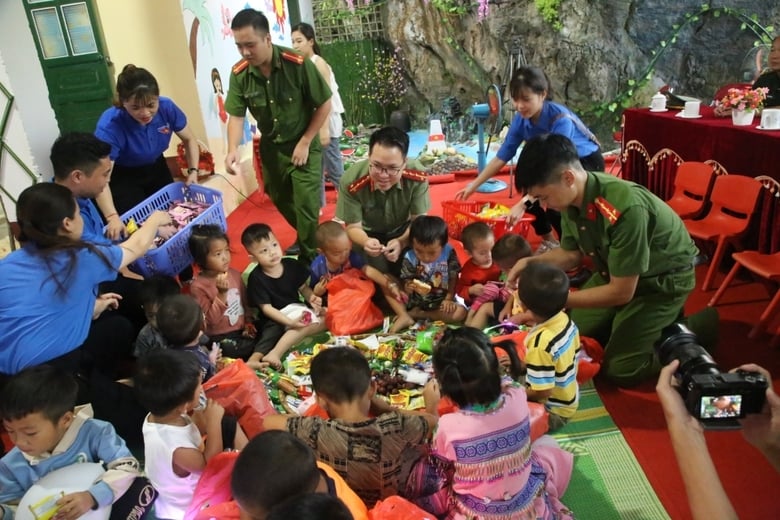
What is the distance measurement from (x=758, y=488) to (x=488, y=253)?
1476mm

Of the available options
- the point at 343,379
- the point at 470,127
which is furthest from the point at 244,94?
the point at 470,127

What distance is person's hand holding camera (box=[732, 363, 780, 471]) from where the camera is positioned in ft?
3.81

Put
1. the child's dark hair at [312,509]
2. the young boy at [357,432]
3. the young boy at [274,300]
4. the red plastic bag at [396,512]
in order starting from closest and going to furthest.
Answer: the child's dark hair at [312,509] → the red plastic bag at [396,512] → the young boy at [357,432] → the young boy at [274,300]

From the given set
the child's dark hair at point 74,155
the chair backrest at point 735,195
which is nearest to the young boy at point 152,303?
the child's dark hair at point 74,155

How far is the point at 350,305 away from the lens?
284cm

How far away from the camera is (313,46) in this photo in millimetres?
4820

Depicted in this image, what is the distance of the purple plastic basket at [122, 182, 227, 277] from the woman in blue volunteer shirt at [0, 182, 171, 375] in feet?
1.99

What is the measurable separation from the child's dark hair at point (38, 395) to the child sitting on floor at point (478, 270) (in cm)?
179

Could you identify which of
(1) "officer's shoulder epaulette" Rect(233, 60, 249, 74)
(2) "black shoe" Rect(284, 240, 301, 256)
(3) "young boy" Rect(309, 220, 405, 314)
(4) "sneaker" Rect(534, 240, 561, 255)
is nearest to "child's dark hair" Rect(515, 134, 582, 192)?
(3) "young boy" Rect(309, 220, 405, 314)

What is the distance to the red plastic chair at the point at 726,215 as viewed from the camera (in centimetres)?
291

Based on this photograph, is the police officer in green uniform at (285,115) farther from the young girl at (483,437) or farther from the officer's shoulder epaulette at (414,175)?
the young girl at (483,437)

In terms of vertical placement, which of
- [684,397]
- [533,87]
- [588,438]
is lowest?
[588,438]

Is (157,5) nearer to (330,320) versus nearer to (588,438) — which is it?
(330,320)

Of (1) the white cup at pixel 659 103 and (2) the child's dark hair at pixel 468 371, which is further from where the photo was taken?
(1) the white cup at pixel 659 103
